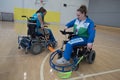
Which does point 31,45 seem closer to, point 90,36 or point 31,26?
point 31,26

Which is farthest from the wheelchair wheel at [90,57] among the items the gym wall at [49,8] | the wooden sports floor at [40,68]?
the gym wall at [49,8]

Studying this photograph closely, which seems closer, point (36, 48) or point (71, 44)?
point (71, 44)

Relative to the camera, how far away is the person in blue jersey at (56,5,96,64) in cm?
243

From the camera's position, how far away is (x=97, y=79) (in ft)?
7.47

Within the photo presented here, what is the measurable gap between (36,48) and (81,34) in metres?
1.18

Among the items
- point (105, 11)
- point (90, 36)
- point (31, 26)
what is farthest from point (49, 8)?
point (90, 36)

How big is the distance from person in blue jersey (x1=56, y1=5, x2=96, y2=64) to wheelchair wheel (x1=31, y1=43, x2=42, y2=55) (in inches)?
32.7

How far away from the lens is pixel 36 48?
3215mm

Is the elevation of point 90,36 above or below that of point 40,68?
above

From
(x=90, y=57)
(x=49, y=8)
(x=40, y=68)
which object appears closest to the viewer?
(x=40, y=68)

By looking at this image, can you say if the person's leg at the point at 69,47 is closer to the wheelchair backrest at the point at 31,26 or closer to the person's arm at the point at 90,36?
the person's arm at the point at 90,36

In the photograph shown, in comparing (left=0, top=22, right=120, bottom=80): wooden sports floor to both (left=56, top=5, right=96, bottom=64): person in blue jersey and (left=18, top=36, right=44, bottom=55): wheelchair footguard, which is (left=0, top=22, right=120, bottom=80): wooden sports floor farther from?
(left=56, top=5, right=96, bottom=64): person in blue jersey

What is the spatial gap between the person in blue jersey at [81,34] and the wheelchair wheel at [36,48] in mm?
829

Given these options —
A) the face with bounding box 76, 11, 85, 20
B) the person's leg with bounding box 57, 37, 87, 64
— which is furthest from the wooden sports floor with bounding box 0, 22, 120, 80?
the face with bounding box 76, 11, 85, 20
